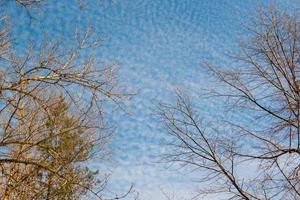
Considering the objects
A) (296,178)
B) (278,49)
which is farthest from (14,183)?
(278,49)

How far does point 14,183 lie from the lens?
21.0 ft

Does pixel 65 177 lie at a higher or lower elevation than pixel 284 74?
lower

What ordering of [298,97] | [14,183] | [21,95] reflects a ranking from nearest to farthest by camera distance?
[21,95] < [14,183] < [298,97]

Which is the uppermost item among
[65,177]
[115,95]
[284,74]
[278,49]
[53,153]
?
[278,49]

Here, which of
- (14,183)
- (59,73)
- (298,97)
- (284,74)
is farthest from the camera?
(284,74)

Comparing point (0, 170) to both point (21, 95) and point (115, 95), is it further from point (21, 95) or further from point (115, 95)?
point (115, 95)

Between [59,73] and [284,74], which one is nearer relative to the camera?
[59,73]

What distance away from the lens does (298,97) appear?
7188 millimetres

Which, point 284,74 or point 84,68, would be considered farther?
point 284,74

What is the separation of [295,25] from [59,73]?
477cm

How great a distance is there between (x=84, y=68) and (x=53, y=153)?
3.39 feet

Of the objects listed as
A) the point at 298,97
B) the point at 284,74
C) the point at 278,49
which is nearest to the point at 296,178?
the point at 298,97

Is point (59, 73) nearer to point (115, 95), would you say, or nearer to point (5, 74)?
point (115, 95)

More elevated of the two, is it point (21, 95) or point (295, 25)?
point (295, 25)
